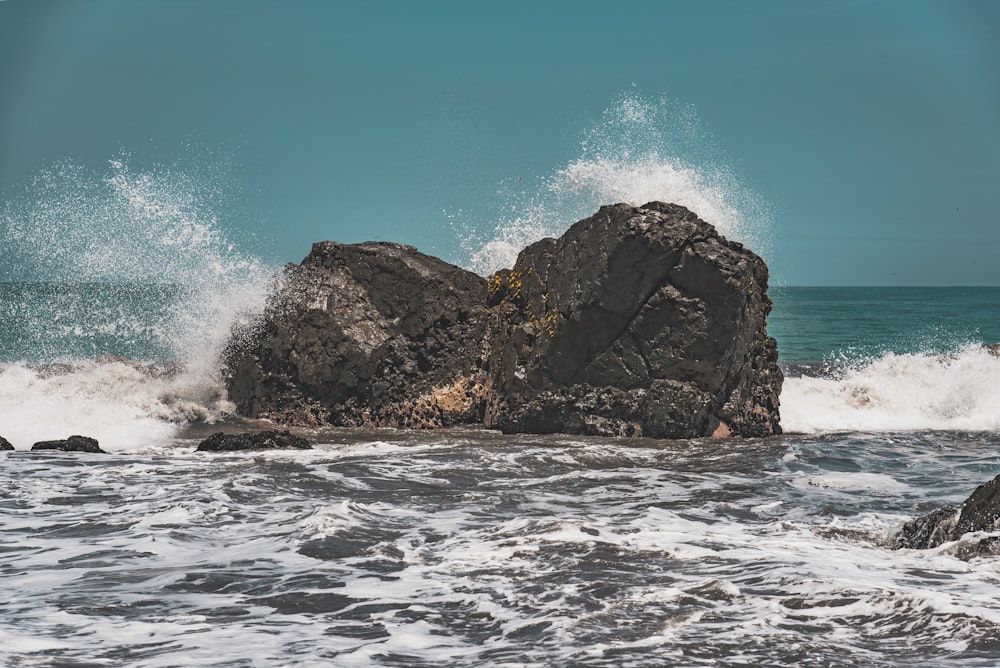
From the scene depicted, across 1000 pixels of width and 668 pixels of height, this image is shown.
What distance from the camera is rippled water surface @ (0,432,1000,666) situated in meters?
3.66

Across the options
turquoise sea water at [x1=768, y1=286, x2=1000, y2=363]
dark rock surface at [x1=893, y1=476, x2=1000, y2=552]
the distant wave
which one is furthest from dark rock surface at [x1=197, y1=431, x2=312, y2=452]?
turquoise sea water at [x1=768, y1=286, x2=1000, y2=363]

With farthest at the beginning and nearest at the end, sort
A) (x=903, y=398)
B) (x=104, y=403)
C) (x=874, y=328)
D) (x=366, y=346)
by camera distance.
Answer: (x=874, y=328) < (x=903, y=398) < (x=104, y=403) < (x=366, y=346)

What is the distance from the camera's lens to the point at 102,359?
45.5ft

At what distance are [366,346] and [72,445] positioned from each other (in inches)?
131

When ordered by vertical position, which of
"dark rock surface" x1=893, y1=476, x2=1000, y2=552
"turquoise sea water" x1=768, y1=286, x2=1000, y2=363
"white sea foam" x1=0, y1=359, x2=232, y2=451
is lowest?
"dark rock surface" x1=893, y1=476, x2=1000, y2=552

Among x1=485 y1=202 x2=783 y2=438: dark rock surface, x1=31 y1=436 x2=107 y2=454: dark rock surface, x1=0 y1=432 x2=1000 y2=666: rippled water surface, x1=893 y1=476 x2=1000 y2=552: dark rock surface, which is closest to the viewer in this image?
x1=0 y1=432 x2=1000 y2=666: rippled water surface

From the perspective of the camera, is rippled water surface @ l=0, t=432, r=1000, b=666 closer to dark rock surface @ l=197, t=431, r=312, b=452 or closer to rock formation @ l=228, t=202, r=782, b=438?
dark rock surface @ l=197, t=431, r=312, b=452

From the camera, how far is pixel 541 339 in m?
10.4

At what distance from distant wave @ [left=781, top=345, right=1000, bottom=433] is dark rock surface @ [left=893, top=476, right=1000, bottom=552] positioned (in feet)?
18.6

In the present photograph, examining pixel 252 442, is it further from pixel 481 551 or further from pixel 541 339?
pixel 481 551

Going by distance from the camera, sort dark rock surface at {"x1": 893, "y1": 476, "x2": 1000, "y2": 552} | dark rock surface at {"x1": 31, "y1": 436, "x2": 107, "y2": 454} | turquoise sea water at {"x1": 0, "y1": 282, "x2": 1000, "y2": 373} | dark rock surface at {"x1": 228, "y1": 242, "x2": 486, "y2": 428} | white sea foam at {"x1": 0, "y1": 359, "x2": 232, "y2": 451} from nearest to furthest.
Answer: dark rock surface at {"x1": 893, "y1": 476, "x2": 1000, "y2": 552}
dark rock surface at {"x1": 31, "y1": 436, "x2": 107, "y2": 454}
white sea foam at {"x1": 0, "y1": 359, "x2": 232, "y2": 451}
dark rock surface at {"x1": 228, "y1": 242, "x2": 486, "y2": 428}
turquoise sea water at {"x1": 0, "y1": 282, "x2": 1000, "y2": 373}

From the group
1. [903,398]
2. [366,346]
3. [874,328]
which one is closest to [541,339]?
[366,346]

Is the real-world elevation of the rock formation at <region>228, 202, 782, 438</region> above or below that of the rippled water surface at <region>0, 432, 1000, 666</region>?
above

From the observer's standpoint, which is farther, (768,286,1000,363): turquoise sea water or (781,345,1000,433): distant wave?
(768,286,1000,363): turquoise sea water
